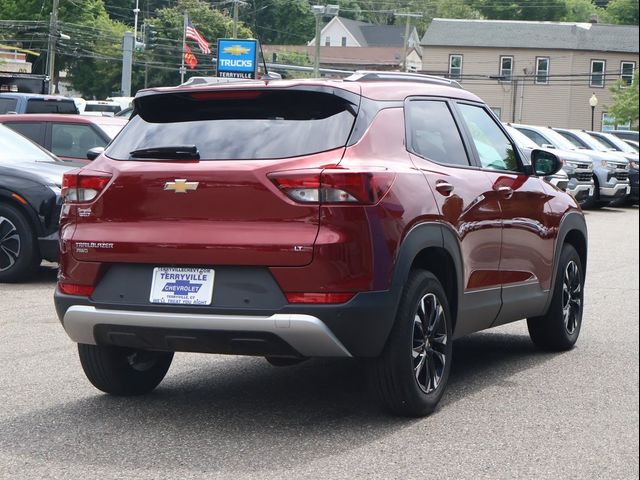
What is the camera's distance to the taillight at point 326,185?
5961mm

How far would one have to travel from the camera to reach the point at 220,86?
651 cm

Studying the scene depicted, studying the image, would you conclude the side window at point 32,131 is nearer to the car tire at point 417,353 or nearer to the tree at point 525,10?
the car tire at point 417,353

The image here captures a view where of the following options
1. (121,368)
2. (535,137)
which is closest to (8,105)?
(535,137)

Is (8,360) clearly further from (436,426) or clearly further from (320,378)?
(436,426)

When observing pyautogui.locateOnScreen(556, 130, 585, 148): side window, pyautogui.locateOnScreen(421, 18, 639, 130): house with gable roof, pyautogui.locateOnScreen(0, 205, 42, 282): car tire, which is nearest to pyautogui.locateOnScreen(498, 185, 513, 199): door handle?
pyautogui.locateOnScreen(0, 205, 42, 282): car tire

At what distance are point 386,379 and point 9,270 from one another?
22.5ft

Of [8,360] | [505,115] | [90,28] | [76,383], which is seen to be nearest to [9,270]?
[8,360]

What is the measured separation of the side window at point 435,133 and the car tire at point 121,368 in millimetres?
1907

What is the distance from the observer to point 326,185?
19.6 feet

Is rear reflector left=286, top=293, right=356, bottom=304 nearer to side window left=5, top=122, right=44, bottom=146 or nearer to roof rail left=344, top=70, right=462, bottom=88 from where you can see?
roof rail left=344, top=70, right=462, bottom=88

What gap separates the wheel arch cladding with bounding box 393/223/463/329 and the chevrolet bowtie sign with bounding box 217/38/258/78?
35.9 metres

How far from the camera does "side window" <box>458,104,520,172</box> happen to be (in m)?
7.73

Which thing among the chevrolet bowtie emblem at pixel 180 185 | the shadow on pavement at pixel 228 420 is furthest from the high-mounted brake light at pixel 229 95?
the shadow on pavement at pixel 228 420

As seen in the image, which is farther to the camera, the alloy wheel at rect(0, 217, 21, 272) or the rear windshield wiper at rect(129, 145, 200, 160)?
the alloy wheel at rect(0, 217, 21, 272)
